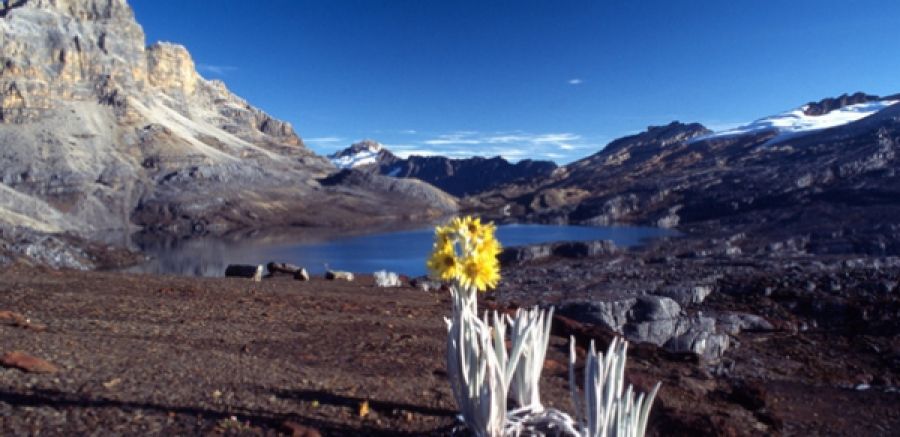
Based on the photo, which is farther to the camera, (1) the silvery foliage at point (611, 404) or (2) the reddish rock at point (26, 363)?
(2) the reddish rock at point (26, 363)

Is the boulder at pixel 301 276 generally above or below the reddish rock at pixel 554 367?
above

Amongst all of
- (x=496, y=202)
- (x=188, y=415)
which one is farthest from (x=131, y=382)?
(x=496, y=202)

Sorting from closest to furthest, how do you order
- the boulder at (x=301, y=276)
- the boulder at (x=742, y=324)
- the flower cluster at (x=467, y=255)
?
the flower cluster at (x=467, y=255)
the boulder at (x=742, y=324)
the boulder at (x=301, y=276)

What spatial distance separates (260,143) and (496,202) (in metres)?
80.4

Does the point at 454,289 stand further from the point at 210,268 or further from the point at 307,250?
the point at 307,250

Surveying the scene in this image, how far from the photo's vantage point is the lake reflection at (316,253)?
164 ft

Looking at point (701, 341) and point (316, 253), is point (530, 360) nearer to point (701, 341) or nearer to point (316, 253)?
point (701, 341)

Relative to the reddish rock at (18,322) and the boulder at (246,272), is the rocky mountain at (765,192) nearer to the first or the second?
the boulder at (246,272)

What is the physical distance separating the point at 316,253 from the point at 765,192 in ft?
223

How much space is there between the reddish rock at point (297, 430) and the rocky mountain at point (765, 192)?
48.6 metres

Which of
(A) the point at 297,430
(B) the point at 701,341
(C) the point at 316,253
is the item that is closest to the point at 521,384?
(A) the point at 297,430

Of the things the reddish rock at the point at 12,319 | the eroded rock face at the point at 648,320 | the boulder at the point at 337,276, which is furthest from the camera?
the boulder at the point at 337,276

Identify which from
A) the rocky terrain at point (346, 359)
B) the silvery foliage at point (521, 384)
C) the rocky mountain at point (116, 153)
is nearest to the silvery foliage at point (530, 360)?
the silvery foliage at point (521, 384)

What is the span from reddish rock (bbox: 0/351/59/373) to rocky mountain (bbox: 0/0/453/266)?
83563 mm
